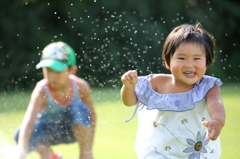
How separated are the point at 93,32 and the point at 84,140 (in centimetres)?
447

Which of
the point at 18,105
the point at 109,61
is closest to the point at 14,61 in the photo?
the point at 109,61

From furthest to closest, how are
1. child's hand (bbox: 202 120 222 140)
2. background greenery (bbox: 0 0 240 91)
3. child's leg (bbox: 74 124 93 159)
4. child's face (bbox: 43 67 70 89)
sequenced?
background greenery (bbox: 0 0 240 91)
child's face (bbox: 43 67 70 89)
child's leg (bbox: 74 124 93 159)
child's hand (bbox: 202 120 222 140)

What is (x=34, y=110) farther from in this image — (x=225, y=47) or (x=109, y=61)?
(x=225, y=47)

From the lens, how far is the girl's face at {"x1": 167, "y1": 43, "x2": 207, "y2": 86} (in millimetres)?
2434

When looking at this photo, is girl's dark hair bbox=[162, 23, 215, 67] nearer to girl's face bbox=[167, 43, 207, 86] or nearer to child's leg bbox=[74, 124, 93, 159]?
girl's face bbox=[167, 43, 207, 86]

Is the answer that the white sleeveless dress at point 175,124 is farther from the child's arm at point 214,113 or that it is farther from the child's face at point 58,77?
the child's face at point 58,77

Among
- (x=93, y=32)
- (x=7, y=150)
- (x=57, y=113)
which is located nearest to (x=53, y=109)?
(x=57, y=113)

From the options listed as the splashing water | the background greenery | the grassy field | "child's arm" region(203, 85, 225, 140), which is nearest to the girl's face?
"child's arm" region(203, 85, 225, 140)

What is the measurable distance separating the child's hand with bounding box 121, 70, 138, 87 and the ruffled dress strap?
0.53 ft

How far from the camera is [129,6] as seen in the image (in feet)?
27.1

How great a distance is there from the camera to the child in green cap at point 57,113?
9.87 feet

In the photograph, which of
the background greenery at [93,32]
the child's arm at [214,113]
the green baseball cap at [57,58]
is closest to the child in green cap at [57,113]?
the green baseball cap at [57,58]

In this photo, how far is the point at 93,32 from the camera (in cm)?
739

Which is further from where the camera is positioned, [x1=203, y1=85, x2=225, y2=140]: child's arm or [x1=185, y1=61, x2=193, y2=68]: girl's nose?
[x1=185, y1=61, x2=193, y2=68]: girl's nose
